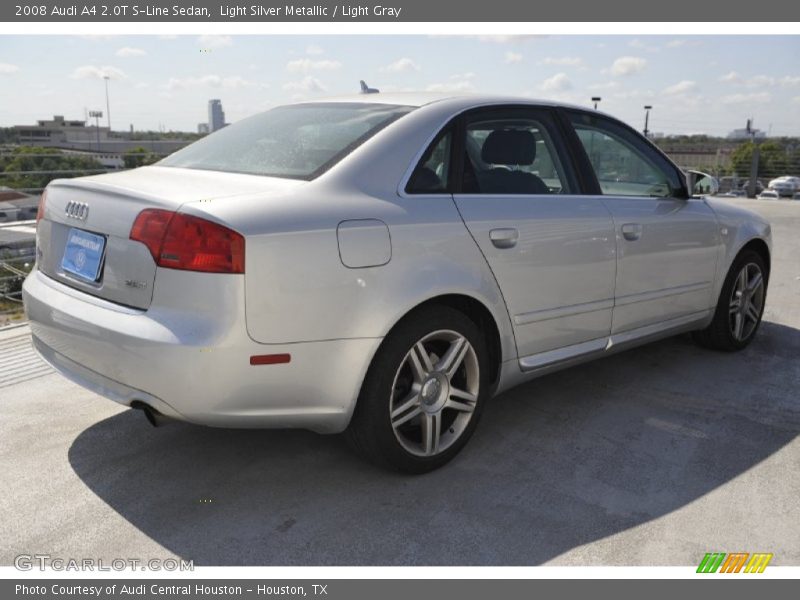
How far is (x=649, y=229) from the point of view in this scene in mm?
4094

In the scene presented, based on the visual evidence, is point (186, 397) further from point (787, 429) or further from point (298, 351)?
point (787, 429)

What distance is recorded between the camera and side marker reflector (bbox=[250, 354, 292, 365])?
2609mm

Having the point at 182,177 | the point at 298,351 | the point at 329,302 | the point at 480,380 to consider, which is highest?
the point at 182,177

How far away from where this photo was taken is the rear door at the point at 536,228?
330cm

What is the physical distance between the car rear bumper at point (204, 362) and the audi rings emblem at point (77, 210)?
12.0 inches

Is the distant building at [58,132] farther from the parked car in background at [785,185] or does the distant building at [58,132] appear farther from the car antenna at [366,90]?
the parked car in background at [785,185]

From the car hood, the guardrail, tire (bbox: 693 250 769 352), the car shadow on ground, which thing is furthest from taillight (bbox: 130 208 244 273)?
the guardrail

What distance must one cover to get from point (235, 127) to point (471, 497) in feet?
6.98

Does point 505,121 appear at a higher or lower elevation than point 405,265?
higher

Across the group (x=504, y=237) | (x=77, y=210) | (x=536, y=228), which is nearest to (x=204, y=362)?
(x=77, y=210)

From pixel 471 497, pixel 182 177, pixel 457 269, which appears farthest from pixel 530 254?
pixel 182 177

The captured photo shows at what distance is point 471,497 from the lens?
3002 millimetres

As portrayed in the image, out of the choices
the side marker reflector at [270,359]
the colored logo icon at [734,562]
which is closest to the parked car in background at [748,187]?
the colored logo icon at [734,562]

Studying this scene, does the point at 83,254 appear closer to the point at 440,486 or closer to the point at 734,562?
the point at 440,486
